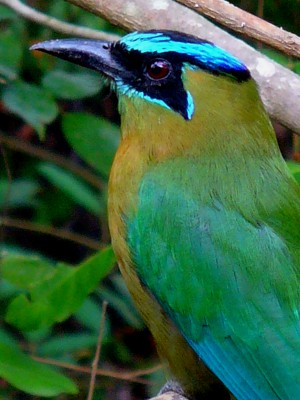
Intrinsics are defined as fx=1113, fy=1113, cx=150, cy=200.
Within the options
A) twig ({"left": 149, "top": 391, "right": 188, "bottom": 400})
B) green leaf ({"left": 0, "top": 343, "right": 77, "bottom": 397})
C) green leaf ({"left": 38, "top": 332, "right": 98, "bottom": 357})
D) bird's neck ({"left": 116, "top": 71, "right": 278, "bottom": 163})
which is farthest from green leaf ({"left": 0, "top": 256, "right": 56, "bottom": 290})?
bird's neck ({"left": 116, "top": 71, "right": 278, "bottom": 163})

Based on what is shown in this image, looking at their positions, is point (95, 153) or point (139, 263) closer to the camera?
point (139, 263)

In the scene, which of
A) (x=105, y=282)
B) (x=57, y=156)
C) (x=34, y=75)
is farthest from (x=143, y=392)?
(x=34, y=75)

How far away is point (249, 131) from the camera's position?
11.4ft

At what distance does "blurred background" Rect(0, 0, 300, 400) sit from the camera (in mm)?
3928

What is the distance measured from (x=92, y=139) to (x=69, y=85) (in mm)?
240

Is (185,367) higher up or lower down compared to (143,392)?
higher up

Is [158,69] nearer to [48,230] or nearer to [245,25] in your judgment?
[245,25]

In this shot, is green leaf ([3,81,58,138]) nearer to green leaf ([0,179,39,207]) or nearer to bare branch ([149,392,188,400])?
green leaf ([0,179,39,207])

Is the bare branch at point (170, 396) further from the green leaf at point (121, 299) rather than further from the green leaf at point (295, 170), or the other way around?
the green leaf at point (121, 299)

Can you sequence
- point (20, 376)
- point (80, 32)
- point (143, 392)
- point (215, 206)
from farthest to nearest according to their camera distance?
point (143, 392) < point (80, 32) < point (20, 376) < point (215, 206)

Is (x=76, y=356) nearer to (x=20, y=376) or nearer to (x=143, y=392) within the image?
(x=143, y=392)

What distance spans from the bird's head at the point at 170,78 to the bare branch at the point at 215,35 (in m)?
0.16

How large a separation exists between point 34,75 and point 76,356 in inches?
51.6

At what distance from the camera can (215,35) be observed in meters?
3.72
